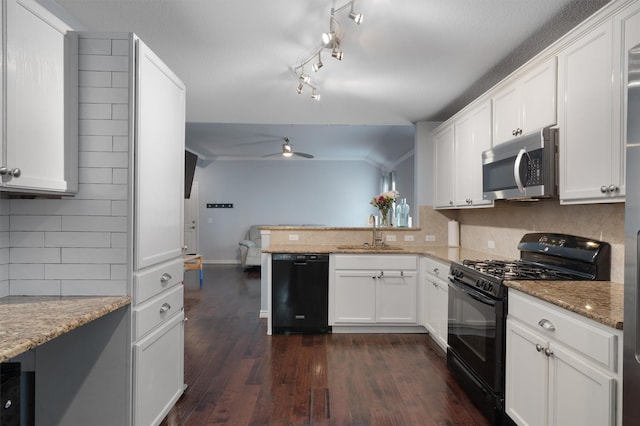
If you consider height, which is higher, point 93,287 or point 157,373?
point 93,287

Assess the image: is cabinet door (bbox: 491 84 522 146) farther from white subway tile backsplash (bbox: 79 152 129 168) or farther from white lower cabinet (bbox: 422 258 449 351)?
white subway tile backsplash (bbox: 79 152 129 168)

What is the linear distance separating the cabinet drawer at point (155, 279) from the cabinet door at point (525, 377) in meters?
1.88

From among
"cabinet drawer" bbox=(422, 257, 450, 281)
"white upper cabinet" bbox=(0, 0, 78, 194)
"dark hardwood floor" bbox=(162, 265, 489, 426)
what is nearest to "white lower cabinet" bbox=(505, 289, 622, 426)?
"dark hardwood floor" bbox=(162, 265, 489, 426)

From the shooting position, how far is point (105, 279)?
1.66m

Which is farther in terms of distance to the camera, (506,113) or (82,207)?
(506,113)

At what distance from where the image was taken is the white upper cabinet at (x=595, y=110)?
158 centimetres

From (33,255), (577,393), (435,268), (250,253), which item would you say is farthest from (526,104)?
(250,253)

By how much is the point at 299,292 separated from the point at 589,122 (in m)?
2.71

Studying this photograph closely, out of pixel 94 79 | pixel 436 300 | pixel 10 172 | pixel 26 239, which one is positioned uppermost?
pixel 94 79

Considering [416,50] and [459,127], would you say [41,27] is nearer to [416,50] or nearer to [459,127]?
[416,50]

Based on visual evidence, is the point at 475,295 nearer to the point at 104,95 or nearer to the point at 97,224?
the point at 97,224

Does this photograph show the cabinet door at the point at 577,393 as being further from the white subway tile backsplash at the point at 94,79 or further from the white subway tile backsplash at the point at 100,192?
the white subway tile backsplash at the point at 94,79

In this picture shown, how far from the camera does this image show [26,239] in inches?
64.2

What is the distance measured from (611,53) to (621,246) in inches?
38.2
